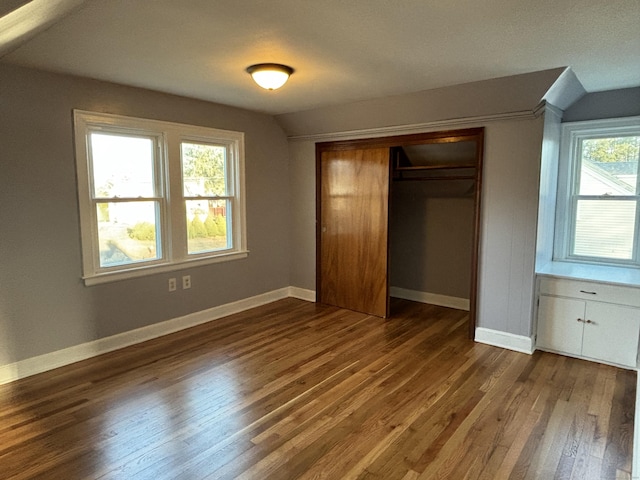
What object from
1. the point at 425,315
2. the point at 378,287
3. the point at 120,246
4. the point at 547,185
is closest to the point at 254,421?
the point at 120,246

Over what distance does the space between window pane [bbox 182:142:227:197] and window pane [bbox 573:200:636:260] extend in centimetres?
368

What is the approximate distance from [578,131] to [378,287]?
97.8 inches

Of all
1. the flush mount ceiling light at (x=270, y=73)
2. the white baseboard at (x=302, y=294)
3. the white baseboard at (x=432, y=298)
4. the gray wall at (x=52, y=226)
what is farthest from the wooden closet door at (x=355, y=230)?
the flush mount ceiling light at (x=270, y=73)

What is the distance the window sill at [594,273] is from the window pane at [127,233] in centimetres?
A: 356

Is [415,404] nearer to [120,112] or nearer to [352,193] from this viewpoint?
[352,193]

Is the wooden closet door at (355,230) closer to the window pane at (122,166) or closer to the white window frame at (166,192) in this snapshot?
the white window frame at (166,192)

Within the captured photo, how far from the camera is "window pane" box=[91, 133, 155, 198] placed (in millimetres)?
3453

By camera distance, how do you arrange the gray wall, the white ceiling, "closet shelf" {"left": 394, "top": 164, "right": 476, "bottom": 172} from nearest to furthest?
the white ceiling
the gray wall
"closet shelf" {"left": 394, "top": 164, "right": 476, "bottom": 172}

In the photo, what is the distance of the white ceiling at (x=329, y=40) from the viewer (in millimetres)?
1945

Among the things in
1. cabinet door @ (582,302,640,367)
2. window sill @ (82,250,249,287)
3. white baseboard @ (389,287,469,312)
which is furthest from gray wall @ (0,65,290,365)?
cabinet door @ (582,302,640,367)

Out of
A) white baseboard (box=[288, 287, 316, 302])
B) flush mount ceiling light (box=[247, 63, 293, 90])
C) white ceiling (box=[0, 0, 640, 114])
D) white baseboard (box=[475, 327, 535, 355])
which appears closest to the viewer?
white ceiling (box=[0, 0, 640, 114])

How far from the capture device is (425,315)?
4641mm

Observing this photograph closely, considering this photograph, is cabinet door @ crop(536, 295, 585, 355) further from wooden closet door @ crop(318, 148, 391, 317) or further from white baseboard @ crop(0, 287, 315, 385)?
white baseboard @ crop(0, 287, 315, 385)

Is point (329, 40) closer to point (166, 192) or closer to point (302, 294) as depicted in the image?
point (166, 192)
